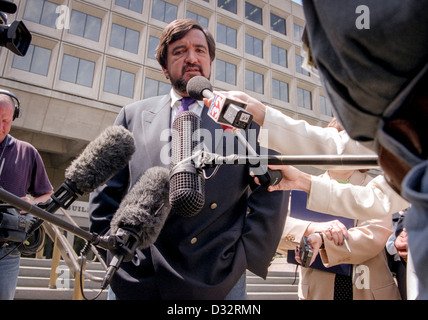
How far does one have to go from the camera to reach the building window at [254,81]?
16.9m

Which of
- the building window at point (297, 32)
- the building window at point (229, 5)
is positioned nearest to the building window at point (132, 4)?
the building window at point (229, 5)

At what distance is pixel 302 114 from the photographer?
691 inches

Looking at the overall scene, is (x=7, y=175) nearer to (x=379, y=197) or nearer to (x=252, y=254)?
(x=252, y=254)

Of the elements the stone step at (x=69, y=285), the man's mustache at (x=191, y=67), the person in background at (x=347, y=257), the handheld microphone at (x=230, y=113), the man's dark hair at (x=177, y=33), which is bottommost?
the stone step at (x=69, y=285)

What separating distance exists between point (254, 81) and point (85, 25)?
26.4 ft

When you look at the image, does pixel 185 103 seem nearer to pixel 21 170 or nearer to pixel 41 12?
pixel 21 170

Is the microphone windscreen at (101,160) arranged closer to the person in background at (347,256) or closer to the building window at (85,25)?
the person in background at (347,256)

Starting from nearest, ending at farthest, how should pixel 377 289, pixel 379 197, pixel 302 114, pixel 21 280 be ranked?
pixel 379 197 < pixel 377 289 < pixel 21 280 < pixel 302 114

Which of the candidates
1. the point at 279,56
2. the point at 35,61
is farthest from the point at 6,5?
the point at 279,56

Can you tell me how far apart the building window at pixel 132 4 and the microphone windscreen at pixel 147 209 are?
581 inches

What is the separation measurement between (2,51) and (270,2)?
43.7 ft
